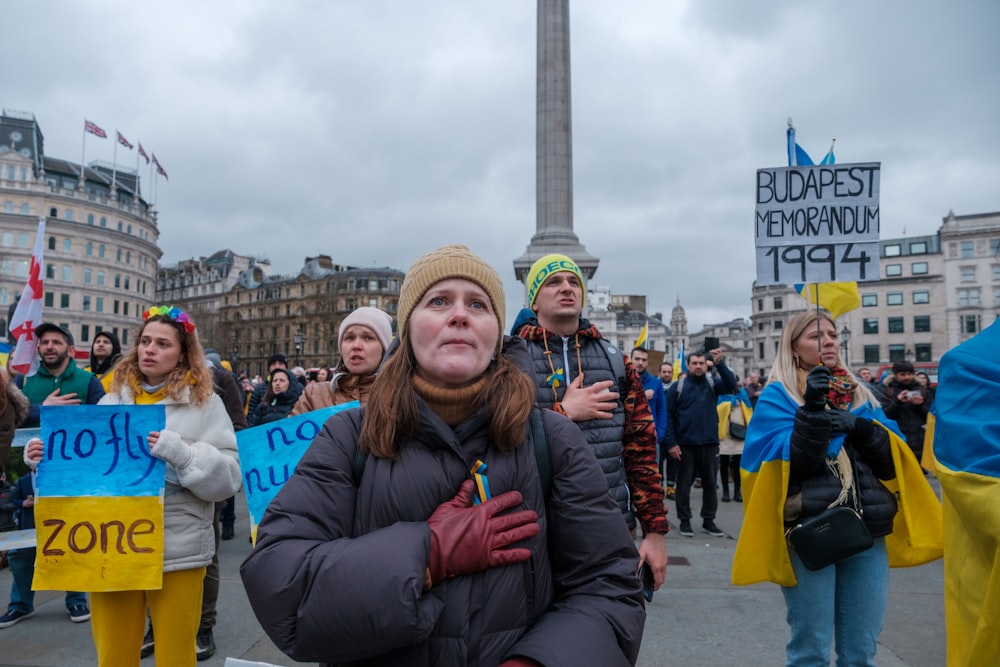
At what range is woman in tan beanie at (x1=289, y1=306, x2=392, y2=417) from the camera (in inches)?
149

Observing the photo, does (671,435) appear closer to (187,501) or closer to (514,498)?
(187,501)

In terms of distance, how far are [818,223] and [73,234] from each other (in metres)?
87.9

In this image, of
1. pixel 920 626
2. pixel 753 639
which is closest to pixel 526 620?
pixel 753 639

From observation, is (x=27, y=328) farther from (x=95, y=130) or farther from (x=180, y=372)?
(x=95, y=130)

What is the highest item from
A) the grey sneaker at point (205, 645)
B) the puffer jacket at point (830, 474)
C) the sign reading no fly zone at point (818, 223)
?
the sign reading no fly zone at point (818, 223)

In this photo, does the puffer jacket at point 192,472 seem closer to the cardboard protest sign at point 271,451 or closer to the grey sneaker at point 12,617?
the cardboard protest sign at point 271,451

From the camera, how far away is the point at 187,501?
323 centimetres

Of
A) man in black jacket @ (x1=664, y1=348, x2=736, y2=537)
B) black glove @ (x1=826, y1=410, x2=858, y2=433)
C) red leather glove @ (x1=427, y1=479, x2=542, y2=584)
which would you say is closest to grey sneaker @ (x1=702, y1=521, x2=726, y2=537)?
man in black jacket @ (x1=664, y1=348, x2=736, y2=537)

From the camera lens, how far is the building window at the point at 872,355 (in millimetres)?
79375

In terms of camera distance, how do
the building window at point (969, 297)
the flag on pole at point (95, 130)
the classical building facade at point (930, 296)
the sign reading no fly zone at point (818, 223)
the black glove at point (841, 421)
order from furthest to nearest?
the building window at point (969, 297)
the classical building facade at point (930, 296)
the flag on pole at point (95, 130)
the sign reading no fly zone at point (818, 223)
the black glove at point (841, 421)

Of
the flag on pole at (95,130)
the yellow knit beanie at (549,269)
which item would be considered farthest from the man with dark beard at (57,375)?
the flag on pole at (95,130)

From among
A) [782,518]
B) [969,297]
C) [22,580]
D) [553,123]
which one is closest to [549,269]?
[782,518]

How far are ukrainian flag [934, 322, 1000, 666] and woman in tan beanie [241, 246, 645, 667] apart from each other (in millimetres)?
1136

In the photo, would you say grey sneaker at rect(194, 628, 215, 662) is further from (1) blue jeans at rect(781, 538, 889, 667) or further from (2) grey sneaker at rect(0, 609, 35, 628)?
(1) blue jeans at rect(781, 538, 889, 667)
